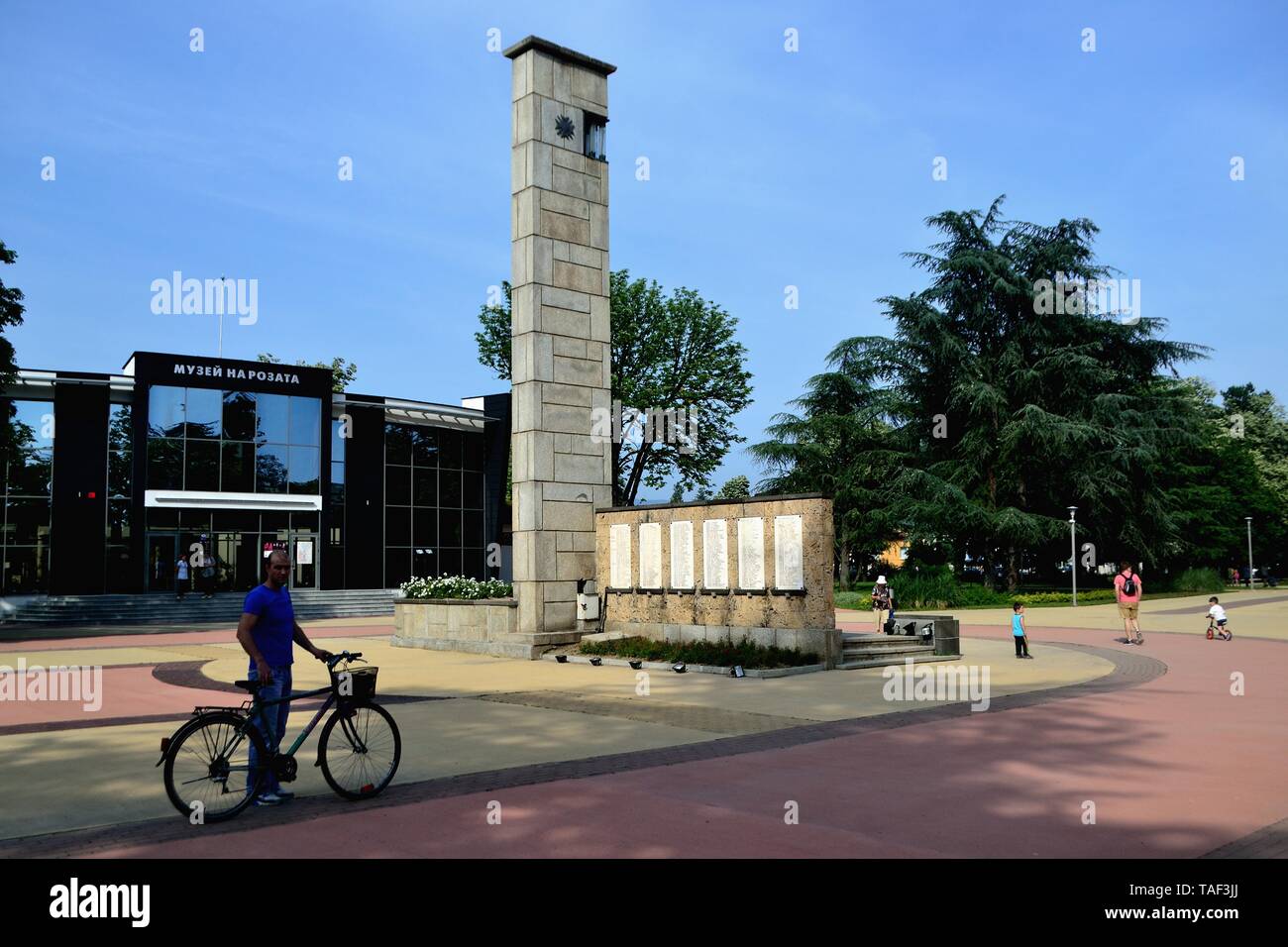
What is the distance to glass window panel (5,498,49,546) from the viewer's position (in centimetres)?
3953

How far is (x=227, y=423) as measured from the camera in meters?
43.2

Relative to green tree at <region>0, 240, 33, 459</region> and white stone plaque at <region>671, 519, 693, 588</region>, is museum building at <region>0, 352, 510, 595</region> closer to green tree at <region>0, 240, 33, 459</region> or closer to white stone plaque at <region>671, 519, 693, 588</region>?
green tree at <region>0, 240, 33, 459</region>

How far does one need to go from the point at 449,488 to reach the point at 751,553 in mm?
33966

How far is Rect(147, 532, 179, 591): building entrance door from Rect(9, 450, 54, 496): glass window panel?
4325mm

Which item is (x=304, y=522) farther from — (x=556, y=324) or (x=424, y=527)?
(x=556, y=324)

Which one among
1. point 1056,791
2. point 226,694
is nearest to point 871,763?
point 1056,791

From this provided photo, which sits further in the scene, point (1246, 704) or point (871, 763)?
point (1246, 704)

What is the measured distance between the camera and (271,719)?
26.0 ft

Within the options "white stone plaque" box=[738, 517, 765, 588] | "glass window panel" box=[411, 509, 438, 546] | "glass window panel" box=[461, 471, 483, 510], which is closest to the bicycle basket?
"white stone plaque" box=[738, 517, 765, 588]

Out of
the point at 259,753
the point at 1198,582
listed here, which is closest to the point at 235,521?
the point at 259,753
